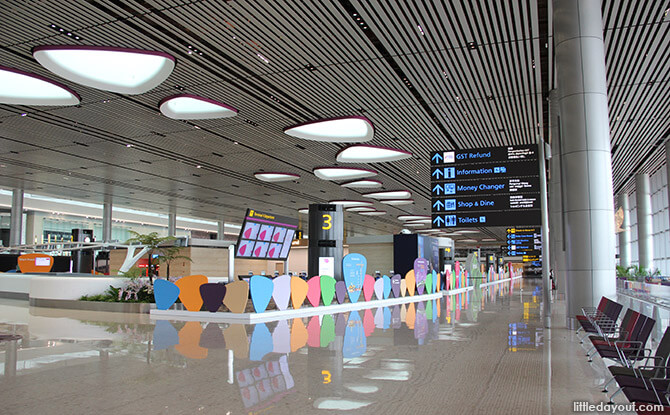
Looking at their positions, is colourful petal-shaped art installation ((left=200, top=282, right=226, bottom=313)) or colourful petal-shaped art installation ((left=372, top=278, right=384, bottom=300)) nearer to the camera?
colourful petal-shaped art installation ((left=200, top=282, right=226, bottom=313))

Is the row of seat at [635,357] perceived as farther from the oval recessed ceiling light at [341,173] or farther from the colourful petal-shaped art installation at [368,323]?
the oval recessed ceiling light at [341,173]

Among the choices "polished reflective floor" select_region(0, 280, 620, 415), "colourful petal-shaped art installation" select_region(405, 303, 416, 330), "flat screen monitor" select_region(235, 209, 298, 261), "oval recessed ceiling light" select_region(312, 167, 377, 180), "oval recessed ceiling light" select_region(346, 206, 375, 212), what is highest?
"oval recessed ceiling light" select_region(312, 167, 377, 180)

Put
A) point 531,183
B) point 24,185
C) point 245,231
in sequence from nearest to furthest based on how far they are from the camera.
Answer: point 531,183, point 245,231, point 24,185

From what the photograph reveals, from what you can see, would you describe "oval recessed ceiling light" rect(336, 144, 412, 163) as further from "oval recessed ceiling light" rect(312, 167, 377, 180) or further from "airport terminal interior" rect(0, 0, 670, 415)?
"oval recessed ceiling light" rect(312, 167, 377, 180)

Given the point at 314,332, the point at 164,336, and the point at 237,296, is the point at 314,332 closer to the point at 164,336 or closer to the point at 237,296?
the point at 164,336

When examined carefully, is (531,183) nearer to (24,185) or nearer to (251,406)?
(251,406)

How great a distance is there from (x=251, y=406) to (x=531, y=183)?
8080 mm

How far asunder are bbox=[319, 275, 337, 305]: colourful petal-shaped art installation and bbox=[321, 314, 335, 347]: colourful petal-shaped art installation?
46.7 inches

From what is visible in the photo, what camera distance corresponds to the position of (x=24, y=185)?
27797 mm

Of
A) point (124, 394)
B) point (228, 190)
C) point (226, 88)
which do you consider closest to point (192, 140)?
point (226, 88)

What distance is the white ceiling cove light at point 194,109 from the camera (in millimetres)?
14125

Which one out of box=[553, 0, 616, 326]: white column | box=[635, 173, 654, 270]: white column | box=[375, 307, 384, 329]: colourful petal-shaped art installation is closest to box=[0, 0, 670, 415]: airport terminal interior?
box=[553, 0, 616, 326]: white column

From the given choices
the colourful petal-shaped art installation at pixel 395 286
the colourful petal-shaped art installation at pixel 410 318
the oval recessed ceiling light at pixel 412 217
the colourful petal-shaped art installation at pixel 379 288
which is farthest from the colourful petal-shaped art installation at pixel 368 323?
the oval recessed ceiling light at pixel 412 217

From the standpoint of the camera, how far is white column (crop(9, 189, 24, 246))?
2959cm
